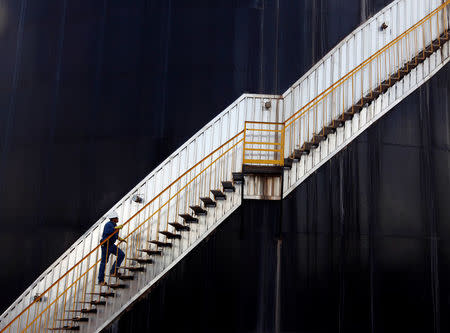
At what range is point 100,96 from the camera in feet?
44.6

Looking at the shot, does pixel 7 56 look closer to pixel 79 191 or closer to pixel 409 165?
pixel 79 191

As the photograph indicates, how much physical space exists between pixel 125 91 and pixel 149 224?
141 inches

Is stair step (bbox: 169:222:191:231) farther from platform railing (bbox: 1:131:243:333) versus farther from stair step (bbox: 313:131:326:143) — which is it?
stair step (bbox: 313:131:326:143)

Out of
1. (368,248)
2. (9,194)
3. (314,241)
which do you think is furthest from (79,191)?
(368,248)

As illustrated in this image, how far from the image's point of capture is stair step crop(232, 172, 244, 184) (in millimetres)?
11948

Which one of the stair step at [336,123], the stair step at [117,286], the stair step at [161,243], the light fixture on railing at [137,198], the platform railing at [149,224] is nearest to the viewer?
the stair step at [117,286]

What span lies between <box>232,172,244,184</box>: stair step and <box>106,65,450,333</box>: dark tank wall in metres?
0.59

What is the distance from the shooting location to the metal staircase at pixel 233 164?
1198 centimetres

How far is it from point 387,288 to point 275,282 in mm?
2723

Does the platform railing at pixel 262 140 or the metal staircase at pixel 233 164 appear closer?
the metal staircase at pixel 233 164

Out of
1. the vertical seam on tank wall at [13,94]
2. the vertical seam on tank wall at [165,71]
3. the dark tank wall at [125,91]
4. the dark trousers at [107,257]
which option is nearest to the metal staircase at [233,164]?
the dark trousers at [107,257]

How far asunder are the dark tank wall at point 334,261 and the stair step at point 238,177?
23.2 inches

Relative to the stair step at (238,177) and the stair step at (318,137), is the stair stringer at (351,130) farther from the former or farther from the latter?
the stair step at (238,177)

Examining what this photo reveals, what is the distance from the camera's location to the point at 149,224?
41.5 ft
